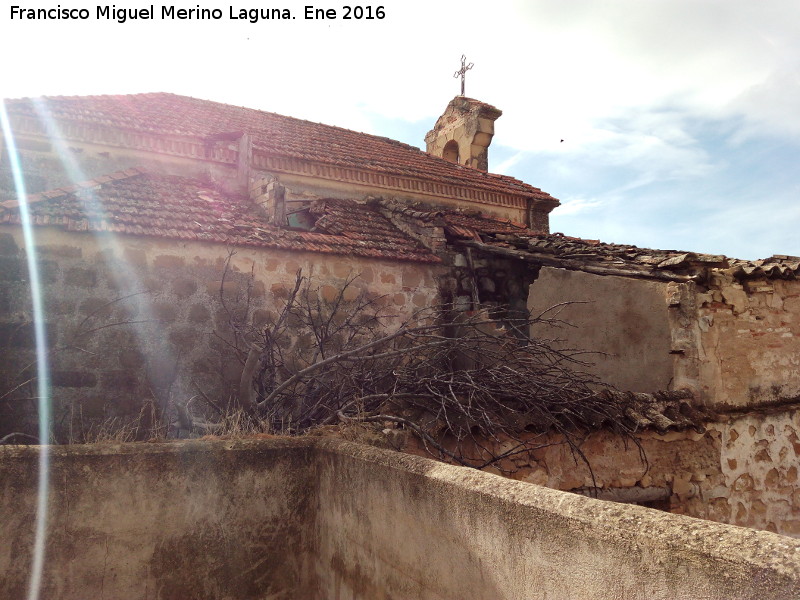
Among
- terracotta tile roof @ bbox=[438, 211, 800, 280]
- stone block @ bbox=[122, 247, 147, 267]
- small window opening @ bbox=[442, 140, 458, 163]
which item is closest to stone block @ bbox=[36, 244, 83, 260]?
stone block @ bbox=[122, 247, 147, 267]

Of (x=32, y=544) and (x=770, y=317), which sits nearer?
(x=32, y=544)

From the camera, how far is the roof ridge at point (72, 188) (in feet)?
22.2

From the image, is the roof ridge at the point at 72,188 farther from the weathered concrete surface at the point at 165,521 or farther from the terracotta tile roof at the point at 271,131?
the weathered concrete surface at the point at 165,521

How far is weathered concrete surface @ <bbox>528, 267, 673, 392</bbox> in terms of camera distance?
22.7ft

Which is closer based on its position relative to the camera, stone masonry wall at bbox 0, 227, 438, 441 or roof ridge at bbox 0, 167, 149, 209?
stone masonry wall at bbox 0, 227, 438, 441

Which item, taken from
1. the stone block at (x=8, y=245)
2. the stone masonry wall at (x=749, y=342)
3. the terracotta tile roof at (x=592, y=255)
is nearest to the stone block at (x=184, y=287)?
the stone block at (x=8, y=245)

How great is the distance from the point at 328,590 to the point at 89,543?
1.26 metres

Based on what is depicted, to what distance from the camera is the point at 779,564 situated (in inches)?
60.2

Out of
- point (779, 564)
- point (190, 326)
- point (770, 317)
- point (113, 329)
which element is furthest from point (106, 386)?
point (770, 317)

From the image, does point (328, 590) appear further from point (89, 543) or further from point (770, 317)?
point (770, 317)

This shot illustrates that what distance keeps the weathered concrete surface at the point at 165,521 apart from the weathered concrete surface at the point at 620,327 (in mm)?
4062

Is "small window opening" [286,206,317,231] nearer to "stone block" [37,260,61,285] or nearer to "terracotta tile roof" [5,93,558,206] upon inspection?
"terracotta tile roof" [5,93,558,206]

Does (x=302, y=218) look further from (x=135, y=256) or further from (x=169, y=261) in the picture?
(x=135, y=256)

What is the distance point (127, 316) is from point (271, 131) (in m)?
5.82
